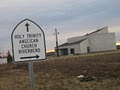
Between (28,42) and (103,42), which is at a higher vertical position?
(103,42)

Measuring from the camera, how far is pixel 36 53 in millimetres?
3383

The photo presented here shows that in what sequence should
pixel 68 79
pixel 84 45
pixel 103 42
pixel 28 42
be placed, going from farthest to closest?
pixel 84 45 < pixel 103 42 < pixel 68 79 < pixel 28 42

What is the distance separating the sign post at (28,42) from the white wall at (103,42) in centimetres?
7485

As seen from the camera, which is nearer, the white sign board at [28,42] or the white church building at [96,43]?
the white sign board at [28,42]

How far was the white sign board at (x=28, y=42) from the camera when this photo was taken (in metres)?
3.35

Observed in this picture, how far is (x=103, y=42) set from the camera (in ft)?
254

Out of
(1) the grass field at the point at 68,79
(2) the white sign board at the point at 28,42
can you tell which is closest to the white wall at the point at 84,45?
(1) the grass field at the point at 68,79

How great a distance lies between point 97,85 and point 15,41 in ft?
31.7

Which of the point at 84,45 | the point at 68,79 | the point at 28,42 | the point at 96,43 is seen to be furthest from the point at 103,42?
the point at 28,42

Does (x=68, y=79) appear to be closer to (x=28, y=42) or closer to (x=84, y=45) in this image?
(x=28, y=42)

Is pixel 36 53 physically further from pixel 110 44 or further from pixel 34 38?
pixel 110 44

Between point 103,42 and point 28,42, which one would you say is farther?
point 103,42

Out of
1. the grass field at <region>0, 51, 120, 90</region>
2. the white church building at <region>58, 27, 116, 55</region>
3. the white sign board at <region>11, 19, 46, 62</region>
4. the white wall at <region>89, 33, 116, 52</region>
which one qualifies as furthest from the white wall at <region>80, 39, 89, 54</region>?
the white sign board at <region>11, 19, 46, 62</region>

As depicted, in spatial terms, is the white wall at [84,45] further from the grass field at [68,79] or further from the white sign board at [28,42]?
the white sign board at [28,42]
